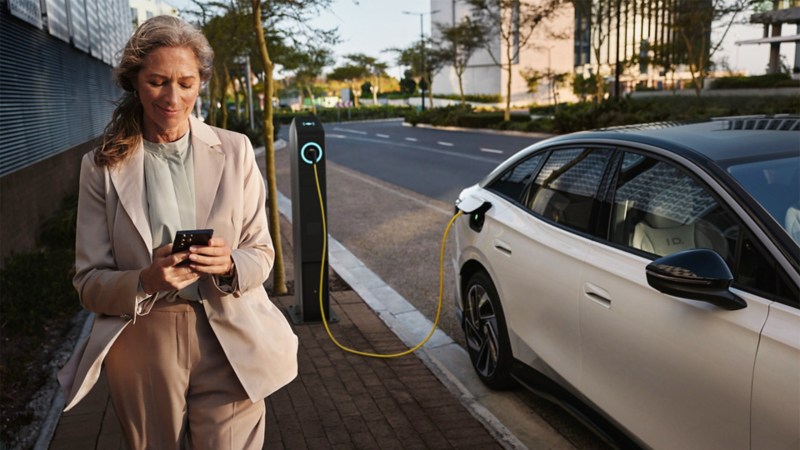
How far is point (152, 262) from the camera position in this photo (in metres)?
1.93

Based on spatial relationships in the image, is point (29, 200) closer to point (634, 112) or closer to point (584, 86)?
point (634, 112)

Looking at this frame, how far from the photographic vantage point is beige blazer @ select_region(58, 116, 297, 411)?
6.63 ft

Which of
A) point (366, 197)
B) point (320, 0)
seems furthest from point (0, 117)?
point (366, 197)

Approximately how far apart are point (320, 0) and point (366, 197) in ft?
19.3

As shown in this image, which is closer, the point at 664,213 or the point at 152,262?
the point at 152,262

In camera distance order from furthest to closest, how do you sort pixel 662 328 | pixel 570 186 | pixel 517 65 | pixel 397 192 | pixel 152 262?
1. pixel 517 65
2. pixel 397 192
3. pixel 570 186
4. pixel 662 328
5. pixel 152 262

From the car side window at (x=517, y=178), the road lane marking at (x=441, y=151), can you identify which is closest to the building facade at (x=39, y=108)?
the car side window at (x=517, y=178)

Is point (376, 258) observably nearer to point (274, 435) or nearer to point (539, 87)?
point (274, 435)

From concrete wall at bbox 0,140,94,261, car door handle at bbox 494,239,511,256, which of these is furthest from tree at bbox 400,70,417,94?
A: car door handle at bbox 494,239,511,256

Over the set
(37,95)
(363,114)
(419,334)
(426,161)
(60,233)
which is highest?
(37,95)

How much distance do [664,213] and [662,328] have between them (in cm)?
61

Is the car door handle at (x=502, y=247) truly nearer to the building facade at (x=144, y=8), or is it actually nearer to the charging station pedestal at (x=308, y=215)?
the charging station pedestal at (x=308, y=215)

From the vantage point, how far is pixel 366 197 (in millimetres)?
13883

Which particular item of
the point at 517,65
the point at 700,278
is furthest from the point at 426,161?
the point at 517,65
